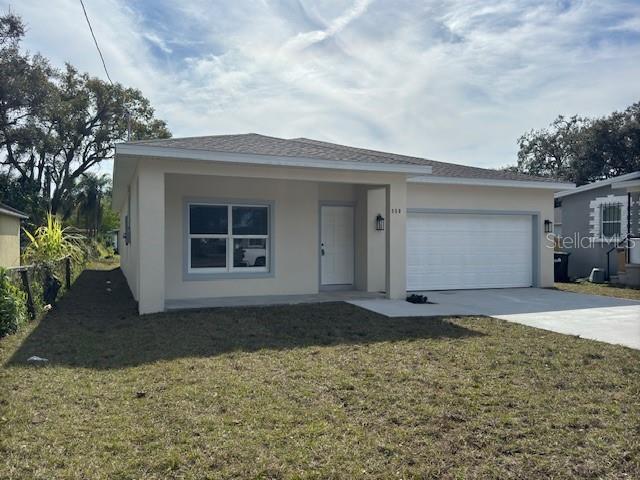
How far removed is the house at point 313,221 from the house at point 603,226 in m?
3.63

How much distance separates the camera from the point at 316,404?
4660 mm

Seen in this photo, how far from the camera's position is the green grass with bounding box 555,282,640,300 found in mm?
13336

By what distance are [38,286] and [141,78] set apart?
550cm

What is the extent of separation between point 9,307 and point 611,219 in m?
18.1

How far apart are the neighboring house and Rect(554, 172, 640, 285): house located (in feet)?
58.1

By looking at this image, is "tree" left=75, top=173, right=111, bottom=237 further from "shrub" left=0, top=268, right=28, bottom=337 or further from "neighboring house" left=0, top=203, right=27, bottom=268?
"shrub" left=0, top=268, right=28, bottom=337

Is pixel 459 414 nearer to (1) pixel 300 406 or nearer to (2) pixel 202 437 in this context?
(1) pixel 300 406

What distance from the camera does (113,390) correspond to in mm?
5027

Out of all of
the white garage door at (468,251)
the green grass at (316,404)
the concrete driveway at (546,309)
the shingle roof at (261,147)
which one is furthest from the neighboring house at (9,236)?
the white garage door at (468,251)

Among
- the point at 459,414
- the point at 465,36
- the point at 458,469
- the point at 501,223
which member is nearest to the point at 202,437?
the point at 458,469

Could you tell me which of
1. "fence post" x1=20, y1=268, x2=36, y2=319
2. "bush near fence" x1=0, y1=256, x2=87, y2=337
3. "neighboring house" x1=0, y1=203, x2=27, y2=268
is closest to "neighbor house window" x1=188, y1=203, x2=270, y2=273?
"bush near fence" x1=0, y1=256, x2=87, y2=337

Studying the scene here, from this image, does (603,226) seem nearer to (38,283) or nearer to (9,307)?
(38,283)

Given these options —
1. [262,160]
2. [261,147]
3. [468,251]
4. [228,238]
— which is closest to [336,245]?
[228,238]

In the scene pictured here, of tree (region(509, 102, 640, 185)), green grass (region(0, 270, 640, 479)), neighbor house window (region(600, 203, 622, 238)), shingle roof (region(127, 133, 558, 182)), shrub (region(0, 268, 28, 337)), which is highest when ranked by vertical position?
tree (region(509, 102, 640, 185))
